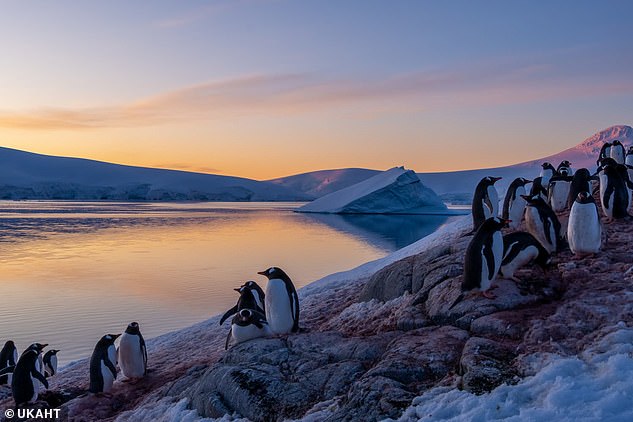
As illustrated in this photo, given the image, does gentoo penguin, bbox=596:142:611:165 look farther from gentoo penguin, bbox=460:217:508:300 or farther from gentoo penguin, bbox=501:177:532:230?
gentoo penguin, bbox=460:217:508:300

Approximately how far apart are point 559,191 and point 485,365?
7.92 metres

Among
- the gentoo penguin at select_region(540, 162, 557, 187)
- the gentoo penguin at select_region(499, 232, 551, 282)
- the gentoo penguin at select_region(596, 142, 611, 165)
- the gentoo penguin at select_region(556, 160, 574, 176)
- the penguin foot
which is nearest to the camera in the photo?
the penguin foot

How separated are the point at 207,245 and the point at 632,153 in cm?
2564

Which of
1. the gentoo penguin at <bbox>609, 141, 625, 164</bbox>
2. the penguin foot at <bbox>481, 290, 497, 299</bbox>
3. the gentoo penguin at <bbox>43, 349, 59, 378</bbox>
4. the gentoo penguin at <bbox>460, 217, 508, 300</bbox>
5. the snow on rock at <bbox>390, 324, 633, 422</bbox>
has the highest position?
the gentoo penguin at <bbox>609, 141, 625, 164</bbox>

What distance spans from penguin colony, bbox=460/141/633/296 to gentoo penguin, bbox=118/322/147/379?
5164 mm

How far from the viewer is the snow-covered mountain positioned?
119m

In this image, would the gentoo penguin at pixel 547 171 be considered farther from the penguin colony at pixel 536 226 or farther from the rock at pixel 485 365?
the rock at pixel 485 365

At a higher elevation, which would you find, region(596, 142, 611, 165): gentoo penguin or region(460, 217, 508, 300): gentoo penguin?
region(596, 142, 611, 165): gentoo penguin

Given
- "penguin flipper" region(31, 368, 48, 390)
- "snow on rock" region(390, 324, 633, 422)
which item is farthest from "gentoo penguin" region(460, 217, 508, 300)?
"penguin flipper" region(31, 368, 48, 390)

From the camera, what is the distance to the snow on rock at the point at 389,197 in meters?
63.2

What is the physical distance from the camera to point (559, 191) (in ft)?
39.3

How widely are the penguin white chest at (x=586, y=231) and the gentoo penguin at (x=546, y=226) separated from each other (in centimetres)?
47

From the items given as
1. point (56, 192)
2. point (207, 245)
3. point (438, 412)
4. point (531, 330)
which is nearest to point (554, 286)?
point (531, 330)

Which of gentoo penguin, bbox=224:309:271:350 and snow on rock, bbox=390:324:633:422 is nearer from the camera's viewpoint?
snow on rock, bbox=390:324:633:422
